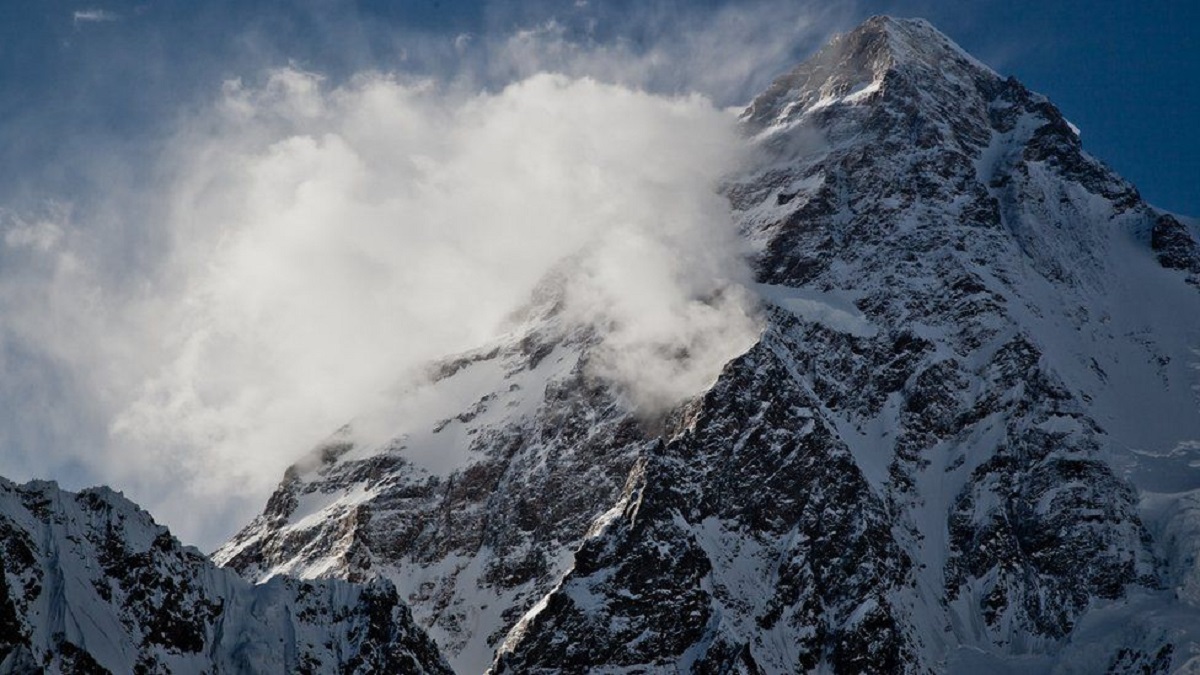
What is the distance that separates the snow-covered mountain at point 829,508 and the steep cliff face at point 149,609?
2064 cm

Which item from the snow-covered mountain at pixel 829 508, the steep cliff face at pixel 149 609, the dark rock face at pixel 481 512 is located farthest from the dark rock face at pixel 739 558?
the steep cliff face at pixel 149 609

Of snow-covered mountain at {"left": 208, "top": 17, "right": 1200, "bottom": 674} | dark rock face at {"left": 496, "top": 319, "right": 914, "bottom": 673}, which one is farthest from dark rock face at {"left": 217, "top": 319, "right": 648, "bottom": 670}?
dark rock face at {"left": 496, "top": 319, "right": 914, "bottom": 673}

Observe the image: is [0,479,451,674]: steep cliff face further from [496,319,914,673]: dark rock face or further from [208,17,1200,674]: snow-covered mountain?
[496,319,914,673]: dark rock face

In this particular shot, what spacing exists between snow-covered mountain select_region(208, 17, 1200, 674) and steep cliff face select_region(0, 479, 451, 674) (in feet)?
67.7

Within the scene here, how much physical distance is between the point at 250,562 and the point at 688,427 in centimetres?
6920

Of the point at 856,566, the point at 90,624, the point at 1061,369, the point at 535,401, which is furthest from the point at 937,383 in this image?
the point at 90,624

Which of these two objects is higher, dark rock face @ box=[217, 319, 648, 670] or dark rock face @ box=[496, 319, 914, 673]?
dark rock face @ box=[217, 319, 648, 670]

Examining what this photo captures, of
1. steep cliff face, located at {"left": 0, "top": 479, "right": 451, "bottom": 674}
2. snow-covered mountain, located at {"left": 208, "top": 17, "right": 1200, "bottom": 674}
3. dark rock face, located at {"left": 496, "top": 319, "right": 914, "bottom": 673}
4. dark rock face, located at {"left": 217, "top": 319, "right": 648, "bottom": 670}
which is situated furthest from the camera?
dark rock face, located at {"left": 217, "top": 319, "right": 648, "bottom": 670}

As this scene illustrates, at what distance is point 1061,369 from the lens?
609ft

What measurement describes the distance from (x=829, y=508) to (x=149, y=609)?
87800 millimetres

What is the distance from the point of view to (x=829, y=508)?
158875 millimetres

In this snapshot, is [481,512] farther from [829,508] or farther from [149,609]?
[149,609]

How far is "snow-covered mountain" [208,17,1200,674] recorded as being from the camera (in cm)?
14388

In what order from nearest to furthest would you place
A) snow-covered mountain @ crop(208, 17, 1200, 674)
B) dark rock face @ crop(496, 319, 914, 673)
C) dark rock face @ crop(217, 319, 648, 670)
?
dark rock face @ crop(496, 319, 914, 673) < snow-covered mountain @ crop(208, 17, 1200, 674) < dark rock face @ crop(217, 319, 648, 670)
